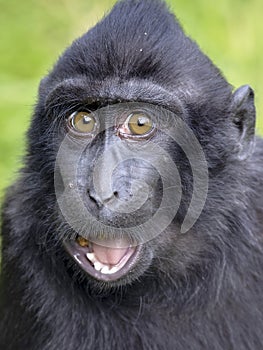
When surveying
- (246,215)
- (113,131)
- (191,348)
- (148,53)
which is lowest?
(191,348)

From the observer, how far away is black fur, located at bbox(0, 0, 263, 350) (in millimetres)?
5500

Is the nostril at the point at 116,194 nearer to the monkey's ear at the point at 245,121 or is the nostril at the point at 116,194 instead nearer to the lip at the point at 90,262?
the lip at the point at 90,262

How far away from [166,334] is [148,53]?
4.80 ft

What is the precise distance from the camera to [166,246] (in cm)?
554

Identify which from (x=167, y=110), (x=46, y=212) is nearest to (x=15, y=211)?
(x=46, y=212)

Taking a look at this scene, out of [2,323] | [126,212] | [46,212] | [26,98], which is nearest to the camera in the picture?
[126,212]

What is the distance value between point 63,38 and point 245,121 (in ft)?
17.9

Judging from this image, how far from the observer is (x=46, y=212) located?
5594mm

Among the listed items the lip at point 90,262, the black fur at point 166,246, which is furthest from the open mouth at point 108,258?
the black fur at point 166,246

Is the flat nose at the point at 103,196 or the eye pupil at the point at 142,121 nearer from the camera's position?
the flat nose at the point at 103,196

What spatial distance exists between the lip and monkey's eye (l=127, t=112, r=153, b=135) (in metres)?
0.57

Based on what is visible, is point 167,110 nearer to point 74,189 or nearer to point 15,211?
point 74,189

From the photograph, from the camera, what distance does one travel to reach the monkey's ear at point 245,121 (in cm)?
561

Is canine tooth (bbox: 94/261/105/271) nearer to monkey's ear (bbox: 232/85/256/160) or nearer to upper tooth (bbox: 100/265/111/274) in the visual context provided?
upper tooth (bbox: 100/265/111/274)
